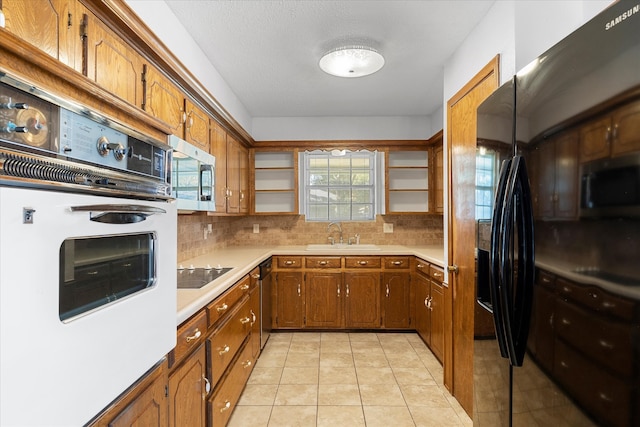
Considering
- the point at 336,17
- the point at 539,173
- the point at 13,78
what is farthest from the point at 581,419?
the point at 336,17

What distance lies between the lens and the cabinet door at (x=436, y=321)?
2.85 metres

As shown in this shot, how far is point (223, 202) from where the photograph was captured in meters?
3.06

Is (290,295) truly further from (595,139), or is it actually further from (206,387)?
(595,139)

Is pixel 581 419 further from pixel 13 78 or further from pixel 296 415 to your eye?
pixel 296 415

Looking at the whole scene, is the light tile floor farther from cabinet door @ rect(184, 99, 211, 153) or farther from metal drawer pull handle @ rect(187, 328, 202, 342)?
cabinet door @ rect(184, 99, 211, 153)

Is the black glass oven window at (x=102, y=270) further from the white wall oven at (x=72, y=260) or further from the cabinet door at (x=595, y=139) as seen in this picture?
the cabinet door at (x=595, y=139)

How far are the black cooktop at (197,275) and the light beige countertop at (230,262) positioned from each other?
10 cm

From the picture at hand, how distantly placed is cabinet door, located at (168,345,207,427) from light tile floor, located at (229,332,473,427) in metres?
0.71

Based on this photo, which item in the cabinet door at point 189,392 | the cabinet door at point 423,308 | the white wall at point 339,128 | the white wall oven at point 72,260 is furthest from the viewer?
the white wall at point 339,128

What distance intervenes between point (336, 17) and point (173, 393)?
2130mm

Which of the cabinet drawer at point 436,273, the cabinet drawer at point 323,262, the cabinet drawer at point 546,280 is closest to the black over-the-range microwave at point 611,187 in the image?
the cabinet drawer at point 546,280

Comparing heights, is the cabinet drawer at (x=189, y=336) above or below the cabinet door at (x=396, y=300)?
above

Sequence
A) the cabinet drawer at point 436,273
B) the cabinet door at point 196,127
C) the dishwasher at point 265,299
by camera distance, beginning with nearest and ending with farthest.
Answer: the cabinet door at point 196,127 < the cabinet drawer at point 436,273 < the dishwasher at point 265,299

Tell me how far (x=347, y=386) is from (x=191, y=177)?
1902 millimetres
